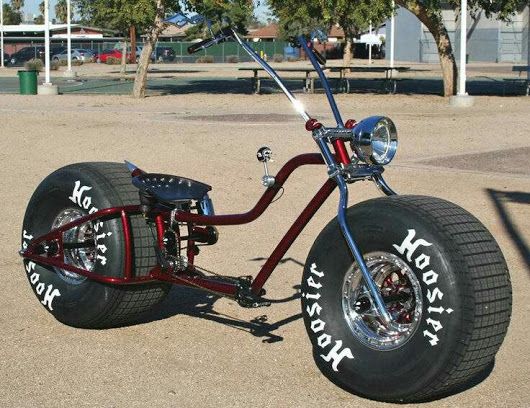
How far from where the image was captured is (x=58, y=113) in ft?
72.6

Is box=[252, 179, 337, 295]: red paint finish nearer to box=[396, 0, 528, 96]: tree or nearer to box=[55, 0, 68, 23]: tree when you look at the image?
box=[396, 0, 528, 96]: tree

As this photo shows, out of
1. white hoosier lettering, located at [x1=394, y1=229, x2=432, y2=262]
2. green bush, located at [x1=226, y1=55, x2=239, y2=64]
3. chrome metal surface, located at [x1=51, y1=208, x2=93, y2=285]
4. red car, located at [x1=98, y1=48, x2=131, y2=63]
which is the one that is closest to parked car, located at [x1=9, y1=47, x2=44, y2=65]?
red car, located at [x1=98, y1=48, x2=131, y2=63]

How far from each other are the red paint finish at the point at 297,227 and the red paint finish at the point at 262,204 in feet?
0.46

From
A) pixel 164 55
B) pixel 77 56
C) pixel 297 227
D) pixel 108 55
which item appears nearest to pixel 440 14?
pixel 297 227

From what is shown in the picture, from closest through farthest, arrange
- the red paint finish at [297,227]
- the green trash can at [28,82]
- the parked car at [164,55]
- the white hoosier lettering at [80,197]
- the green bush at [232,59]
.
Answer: the red paint finish at [297,227]
the white hoosier lettering at [80,197]
the green trash can at [28,82]
the parked car at [164,55]
the green bush at [232,59]

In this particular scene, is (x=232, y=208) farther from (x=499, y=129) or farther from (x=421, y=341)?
(x=499, y=129)

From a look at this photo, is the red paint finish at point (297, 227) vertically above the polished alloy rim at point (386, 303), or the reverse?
the red paint finish at point (297, 227)

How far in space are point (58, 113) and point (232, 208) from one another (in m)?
12.7

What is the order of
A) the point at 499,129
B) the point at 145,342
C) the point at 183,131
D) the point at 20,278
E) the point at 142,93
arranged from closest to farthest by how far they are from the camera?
the point at 145,342 → the point at 20,278 → the point at 183,131 → the point at 499,129 → the point at 142,93

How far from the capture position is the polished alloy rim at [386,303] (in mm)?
4625

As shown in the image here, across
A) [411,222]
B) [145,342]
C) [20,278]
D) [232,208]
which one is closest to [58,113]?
[232,208]

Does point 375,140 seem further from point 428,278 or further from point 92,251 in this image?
point 92,251

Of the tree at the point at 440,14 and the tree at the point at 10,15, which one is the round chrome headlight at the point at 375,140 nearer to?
the tree at the point at 440,14

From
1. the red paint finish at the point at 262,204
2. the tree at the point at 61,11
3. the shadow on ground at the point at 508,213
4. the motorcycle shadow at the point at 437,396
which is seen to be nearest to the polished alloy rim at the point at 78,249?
the red paint finish at the point at 262,204
